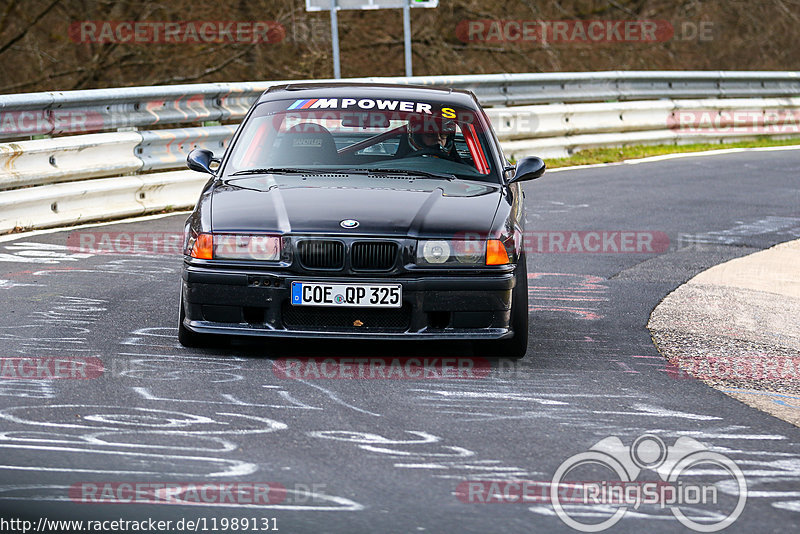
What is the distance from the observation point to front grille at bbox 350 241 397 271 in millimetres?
6195

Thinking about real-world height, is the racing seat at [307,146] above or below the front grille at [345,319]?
above

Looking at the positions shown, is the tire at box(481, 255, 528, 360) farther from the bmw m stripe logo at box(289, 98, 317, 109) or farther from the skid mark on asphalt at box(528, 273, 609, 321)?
the bmw m stripe logo at box(289, 98, 317, 109)

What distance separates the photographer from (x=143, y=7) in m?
20.6

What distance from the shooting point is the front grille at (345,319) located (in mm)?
6195

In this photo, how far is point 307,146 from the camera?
7.43 m

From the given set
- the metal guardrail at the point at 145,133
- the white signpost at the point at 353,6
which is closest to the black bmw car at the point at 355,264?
the metal guardrail at the point at 145,133

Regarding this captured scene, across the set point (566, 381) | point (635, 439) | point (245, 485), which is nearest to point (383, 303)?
point (566, 381)

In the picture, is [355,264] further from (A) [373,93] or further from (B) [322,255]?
(A) [373,93]

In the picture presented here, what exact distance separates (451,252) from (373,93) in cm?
194

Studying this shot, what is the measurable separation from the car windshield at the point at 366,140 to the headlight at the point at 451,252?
40.6 inches

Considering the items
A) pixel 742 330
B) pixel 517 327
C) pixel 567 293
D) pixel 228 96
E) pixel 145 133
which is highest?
pixel 228 96

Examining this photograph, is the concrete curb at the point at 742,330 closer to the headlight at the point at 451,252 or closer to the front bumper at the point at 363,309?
the front bumper at the point at 363,309

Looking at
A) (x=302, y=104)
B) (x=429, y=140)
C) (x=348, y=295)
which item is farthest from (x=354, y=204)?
(x=302, y=104)

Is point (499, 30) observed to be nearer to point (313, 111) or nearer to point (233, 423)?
point (313, 111)
